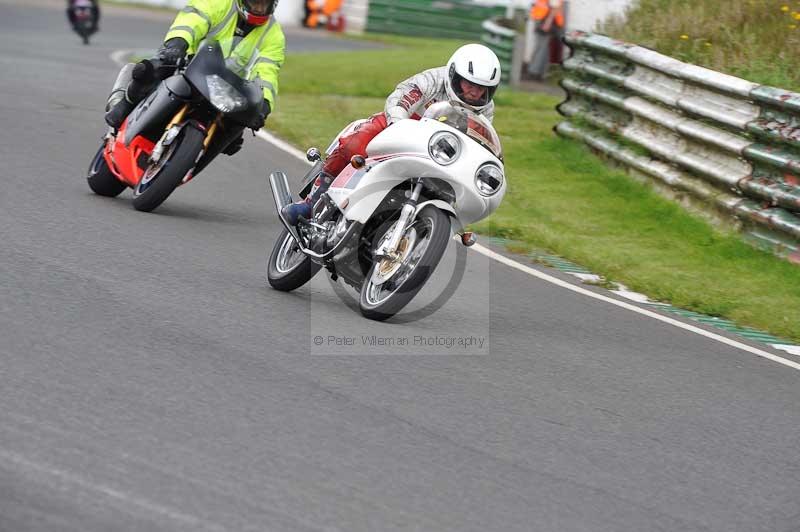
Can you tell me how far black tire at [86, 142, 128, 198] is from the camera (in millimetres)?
10539

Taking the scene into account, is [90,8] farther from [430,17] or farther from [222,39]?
[222,39]

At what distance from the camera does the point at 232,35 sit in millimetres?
10203

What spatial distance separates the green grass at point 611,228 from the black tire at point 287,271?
9.13ft

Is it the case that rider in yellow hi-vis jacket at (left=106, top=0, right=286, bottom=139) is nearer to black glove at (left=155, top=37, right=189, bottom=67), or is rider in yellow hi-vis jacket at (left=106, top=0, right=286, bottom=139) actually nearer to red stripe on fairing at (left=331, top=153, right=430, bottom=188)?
black glove at (left=155, top=37, right=189, bottom=67)

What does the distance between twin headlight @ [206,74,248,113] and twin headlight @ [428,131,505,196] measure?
113 inches

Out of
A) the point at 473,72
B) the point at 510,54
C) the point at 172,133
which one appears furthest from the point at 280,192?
the point at 510,54

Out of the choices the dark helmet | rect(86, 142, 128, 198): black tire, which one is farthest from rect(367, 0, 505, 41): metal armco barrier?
the dark helmet

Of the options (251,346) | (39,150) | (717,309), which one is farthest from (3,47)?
(251,346)

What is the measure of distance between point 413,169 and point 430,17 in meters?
33.9

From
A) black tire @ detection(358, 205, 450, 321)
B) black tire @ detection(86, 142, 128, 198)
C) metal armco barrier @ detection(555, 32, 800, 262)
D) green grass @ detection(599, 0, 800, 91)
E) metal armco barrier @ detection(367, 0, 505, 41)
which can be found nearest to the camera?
black tire @ detection(358, 205, 450, 321)

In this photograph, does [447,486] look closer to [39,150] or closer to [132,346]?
[132,346]

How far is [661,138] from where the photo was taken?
13289 mm

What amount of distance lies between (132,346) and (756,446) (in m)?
2.73

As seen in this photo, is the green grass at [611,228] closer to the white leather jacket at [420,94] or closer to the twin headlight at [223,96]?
the twin headlight at [223,96]
